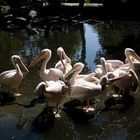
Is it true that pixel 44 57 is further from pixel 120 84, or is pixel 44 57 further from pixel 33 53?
pixel 33 53

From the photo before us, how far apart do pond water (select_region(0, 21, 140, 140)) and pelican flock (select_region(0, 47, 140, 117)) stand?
1.40ft

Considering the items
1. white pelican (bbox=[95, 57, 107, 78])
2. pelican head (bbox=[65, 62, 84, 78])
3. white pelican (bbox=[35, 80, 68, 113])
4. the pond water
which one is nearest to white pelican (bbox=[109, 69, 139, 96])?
the pond water

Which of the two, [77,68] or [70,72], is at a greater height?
[77,68]

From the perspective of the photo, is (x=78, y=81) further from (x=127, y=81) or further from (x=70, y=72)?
(x=127, y=81)

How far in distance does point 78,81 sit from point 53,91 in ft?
3.50

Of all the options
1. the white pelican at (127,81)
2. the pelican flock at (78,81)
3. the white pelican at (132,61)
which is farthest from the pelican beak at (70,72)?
the white pelican at (132,61)

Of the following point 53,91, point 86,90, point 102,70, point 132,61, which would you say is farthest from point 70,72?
point 132,61

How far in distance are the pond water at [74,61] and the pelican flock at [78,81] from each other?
428 millimetres

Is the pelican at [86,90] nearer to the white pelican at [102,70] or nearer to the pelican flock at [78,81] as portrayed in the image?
the pelican flock at [78,81]

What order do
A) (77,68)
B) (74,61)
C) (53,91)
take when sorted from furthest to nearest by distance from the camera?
1. (74,61)
2. (77,68)
3. (53,91)

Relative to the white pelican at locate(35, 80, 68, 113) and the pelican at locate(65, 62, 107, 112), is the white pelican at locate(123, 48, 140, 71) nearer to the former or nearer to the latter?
the pelican at locate(65, 62, 107, 112)

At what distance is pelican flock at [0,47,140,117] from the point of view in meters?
9.73

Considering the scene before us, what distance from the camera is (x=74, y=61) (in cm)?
1512

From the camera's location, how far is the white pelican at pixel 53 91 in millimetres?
9406
